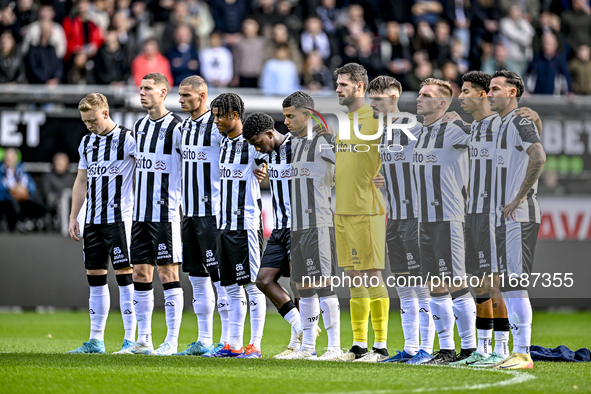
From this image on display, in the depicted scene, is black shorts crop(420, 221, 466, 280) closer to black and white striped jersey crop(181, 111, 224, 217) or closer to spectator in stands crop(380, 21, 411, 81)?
black and white striped jersey crop(181, 111, 224, 217)

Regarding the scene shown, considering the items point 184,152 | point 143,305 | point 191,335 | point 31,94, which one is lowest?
point 191,335

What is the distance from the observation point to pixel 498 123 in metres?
7.51

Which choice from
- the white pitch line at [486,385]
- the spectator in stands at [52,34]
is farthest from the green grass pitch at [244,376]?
the spectator in stands at [52,34]

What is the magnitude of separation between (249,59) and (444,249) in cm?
881

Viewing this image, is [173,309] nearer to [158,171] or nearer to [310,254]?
[158,171]

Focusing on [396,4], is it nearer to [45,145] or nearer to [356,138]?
[45,145]

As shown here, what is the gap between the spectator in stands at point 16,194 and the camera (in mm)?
13531

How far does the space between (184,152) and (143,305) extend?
1530 mm

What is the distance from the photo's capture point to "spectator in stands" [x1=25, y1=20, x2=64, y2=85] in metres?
14.6

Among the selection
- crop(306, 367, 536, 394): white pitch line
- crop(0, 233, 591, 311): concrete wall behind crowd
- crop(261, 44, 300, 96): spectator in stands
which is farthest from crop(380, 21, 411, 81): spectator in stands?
crop(306, 367, 536, 394): white pitch line

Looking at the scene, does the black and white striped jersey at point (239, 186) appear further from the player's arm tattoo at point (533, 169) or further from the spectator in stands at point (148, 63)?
the spectator in stands at point (148, 63)

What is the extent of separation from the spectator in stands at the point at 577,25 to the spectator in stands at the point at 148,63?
774 cm

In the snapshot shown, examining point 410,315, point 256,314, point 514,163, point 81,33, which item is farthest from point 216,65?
point 514,163

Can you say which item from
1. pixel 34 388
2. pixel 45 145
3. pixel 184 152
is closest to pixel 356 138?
pixel 184 152
